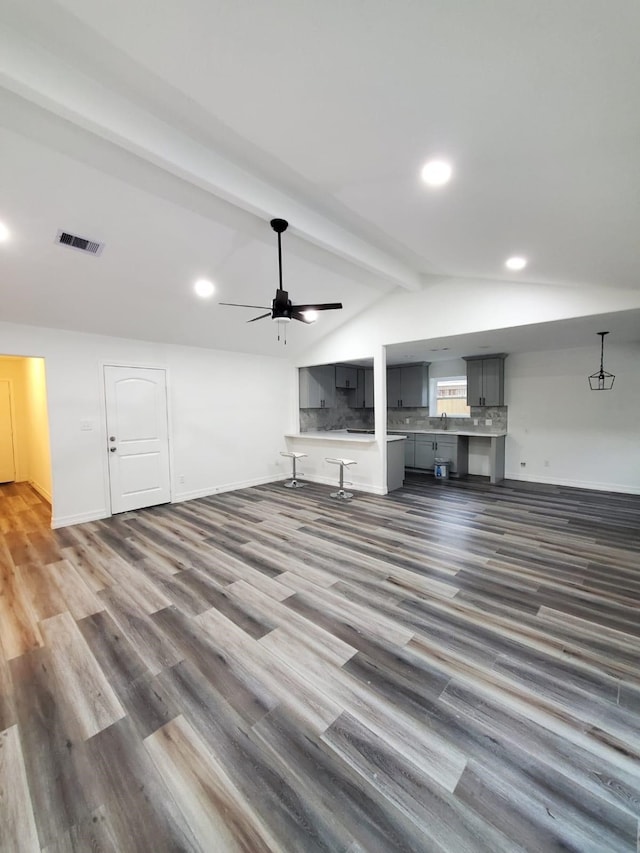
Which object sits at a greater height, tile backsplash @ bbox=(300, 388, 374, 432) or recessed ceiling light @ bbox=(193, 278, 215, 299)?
recessed ceiling light @ bbox=(193, 278, 215, 299)

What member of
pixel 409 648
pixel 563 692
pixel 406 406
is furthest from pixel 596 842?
pixel 406 406

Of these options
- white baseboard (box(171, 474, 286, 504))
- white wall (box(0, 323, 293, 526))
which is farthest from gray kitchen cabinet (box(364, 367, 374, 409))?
white baseboard (box(171, 474, 286, 504))

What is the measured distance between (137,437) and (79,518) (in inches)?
50.5

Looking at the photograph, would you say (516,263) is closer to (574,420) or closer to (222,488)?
(574,420)

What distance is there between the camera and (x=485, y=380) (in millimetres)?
6672

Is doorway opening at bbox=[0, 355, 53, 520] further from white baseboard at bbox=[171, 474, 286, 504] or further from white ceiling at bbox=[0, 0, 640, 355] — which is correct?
white ceiling at bbox=[0, 0, 640, 355]

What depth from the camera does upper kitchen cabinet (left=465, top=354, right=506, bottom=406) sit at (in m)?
6.54

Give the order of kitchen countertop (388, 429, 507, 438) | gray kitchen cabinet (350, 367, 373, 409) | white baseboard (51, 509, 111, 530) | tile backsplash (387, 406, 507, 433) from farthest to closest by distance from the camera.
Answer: gray kitchen cabinet (350, 367, 373, 409) < tile backsplash (387, 406, 507, 433) < kitchen countertop (388, 429, 507, 438) < white baseboard (51, 509, 111, 530)

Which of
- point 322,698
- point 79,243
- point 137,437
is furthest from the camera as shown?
point 137,437

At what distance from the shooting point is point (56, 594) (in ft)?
9.21

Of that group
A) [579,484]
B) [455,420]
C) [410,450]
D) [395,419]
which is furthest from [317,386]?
[579,484]

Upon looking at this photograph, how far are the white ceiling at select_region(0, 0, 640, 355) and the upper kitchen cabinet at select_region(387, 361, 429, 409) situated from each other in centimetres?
383

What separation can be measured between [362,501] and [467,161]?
4285mm

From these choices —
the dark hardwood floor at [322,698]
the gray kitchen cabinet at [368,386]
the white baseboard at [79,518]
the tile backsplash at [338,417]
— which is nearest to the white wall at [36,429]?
the white baseboard at [79,518]
